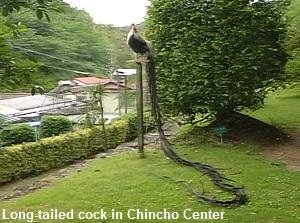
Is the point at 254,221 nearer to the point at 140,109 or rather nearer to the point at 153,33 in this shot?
the point at 140,109

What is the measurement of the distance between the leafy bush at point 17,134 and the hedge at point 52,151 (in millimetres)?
432

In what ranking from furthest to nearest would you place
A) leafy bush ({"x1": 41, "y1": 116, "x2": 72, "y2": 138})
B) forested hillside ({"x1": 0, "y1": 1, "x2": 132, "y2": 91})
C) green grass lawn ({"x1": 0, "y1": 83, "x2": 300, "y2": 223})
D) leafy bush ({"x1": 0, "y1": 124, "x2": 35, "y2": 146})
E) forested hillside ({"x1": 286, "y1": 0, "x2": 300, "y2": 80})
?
forested hillside ({"x1": 0, "y1": 1, "x2": 132, "y2": 91}) → leafy bush ({"x1": 41, "y1": 116, "x2": 72, "y2": 138}) → leafy bush ({"x1": 0, "y1": 124, "x2": 35, "y2": 146}) → forested hillside ({"x1": 286, "y1": 0, "x2": 300, "y2": 80}) → green grass lawn ({"x1": 0, "y1": 83, "x2": 300, "y2": 223})

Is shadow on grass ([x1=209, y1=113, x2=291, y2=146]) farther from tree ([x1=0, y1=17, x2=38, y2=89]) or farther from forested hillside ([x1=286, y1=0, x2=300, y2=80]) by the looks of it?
tree ([x1=0, y1=17, x2=38, y2=89])

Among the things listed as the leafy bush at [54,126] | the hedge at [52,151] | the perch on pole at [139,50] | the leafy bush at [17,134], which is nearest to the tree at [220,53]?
the perch on pole at [139,50]

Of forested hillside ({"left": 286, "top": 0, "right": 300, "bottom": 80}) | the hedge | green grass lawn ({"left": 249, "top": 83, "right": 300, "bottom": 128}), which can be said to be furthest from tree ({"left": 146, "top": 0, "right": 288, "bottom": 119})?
the hedge

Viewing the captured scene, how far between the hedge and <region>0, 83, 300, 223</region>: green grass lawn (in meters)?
2.01

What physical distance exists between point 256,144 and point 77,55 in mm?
14439

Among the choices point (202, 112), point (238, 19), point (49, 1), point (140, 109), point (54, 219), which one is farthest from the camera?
point (202, 112)

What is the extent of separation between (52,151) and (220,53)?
418cm

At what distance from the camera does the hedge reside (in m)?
9.19

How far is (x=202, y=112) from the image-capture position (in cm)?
952

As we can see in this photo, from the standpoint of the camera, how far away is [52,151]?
33.1ft

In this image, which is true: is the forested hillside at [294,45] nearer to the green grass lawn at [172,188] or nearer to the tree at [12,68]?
the green grass lawn at [172,188]

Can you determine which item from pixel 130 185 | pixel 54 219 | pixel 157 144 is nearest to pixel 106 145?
pixel 157 144
